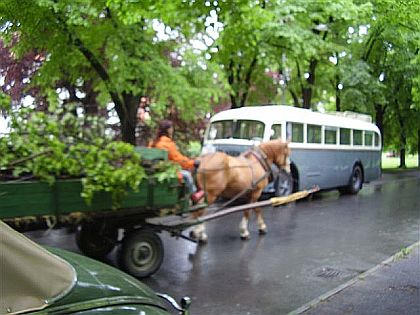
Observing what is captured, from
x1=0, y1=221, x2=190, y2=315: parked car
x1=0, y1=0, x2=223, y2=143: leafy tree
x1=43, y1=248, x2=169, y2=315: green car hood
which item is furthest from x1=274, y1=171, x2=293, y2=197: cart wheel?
x1=0, y1=221, x2=190, y2=315: parked car

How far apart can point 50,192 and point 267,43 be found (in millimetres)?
12386

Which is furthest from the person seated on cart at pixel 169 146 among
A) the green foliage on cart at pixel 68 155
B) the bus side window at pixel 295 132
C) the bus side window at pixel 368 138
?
the bus side window at pixel 368 138

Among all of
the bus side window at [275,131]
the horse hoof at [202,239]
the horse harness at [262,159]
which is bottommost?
the horse hoof at [202,239]

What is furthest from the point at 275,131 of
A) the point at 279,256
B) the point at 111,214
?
the point at 111,214

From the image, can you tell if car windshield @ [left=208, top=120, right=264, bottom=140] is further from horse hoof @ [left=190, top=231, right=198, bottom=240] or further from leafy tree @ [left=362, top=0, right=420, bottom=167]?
leafy tree @ [left=362, top=0, right=420, bottom=167]

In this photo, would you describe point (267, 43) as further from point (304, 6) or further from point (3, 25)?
point (3, 25)

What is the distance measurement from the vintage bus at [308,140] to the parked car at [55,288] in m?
8.91

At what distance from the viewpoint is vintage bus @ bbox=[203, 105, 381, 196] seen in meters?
13.4

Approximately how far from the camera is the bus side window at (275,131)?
13.5 m

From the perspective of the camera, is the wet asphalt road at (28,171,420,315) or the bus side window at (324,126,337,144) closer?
the wet asphalt road at (28,171,420,315)

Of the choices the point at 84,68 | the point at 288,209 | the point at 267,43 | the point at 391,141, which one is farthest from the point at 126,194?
the point at 267,43

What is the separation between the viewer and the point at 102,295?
2.38 metres

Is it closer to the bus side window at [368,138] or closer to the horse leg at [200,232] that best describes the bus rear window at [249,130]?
the horse leg at [200,232]

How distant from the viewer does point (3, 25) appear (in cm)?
523
